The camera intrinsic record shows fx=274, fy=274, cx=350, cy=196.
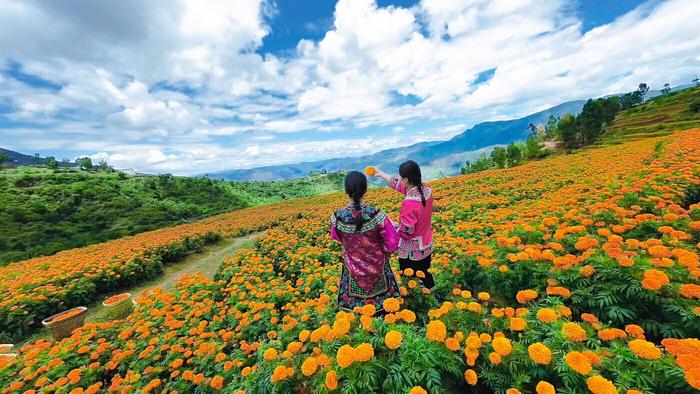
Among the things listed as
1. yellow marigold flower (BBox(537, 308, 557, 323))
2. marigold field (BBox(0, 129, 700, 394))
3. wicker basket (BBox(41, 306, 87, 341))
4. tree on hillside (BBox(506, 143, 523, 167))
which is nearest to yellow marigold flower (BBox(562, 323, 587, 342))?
marigold field (BBox(0, 129, 700, 394))

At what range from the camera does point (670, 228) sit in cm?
314

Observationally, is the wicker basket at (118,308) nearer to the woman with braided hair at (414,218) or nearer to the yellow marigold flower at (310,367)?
the yellow marigold flower at (310,367)

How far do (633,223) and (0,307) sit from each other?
12.6 metres

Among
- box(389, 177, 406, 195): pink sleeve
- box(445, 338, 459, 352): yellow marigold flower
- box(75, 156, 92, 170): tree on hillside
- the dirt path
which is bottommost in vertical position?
the dirt path

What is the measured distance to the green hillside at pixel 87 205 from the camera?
27.4 m

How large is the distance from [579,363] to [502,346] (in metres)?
0.41

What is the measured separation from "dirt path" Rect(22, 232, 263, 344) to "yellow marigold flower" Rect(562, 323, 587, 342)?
7.77 m

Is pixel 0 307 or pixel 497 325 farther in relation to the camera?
pixel 0 307

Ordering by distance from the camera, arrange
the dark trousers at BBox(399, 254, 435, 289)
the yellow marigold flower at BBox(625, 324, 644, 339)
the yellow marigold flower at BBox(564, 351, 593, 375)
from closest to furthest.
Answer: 1. the yellow marigold flower at BBox(564, 351, 593, 375)
2. the yellow marigold flower at BBox(625, 324, 644, 339)
3. the dark trousers at BBox(399, 254, 435, 289)

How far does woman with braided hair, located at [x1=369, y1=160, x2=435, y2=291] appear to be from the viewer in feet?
11.2

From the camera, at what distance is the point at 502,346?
1.89 meters

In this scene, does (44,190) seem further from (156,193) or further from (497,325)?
(497,325)

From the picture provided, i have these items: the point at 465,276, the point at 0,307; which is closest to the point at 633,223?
the point at 465,276

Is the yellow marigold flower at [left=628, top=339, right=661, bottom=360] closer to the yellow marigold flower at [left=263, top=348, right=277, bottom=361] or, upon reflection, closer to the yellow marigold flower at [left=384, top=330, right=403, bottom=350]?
the yellow marigold flower at [left=384, top=330, right=403, bottom=350]
